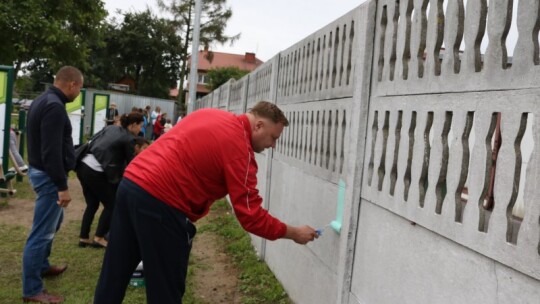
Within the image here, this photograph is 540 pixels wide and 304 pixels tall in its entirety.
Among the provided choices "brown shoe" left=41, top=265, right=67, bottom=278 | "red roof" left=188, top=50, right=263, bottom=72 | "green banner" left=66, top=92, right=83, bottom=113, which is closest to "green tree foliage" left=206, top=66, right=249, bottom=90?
"red roof" left=188, top=50, right=263, bottom=72

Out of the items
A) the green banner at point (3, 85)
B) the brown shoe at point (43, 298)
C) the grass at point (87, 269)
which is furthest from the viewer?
the green banner at point (3, 85)

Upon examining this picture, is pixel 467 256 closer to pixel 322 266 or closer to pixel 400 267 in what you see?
pixel 400 267

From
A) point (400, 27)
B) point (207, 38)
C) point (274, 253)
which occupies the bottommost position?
point (274, 253)

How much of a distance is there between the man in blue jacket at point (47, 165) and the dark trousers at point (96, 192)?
50.7 inches

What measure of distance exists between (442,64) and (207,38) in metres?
39.8

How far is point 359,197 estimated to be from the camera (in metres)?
2.98

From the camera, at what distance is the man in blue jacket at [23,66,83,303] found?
13.3 ft

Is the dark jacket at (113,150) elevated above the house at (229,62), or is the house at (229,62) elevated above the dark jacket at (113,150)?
the house at (229,62)

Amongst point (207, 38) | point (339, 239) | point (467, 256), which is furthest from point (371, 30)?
point (207, 38)

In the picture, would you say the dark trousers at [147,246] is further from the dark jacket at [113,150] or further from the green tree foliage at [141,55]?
the green tree foliage at [141,55]

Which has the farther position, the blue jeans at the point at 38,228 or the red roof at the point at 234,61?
the red roof at the point at 234,61

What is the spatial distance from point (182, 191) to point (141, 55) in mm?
52738

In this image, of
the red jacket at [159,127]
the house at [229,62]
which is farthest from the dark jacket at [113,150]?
the house at [229,62]

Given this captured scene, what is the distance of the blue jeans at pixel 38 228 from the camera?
4.22 metres
